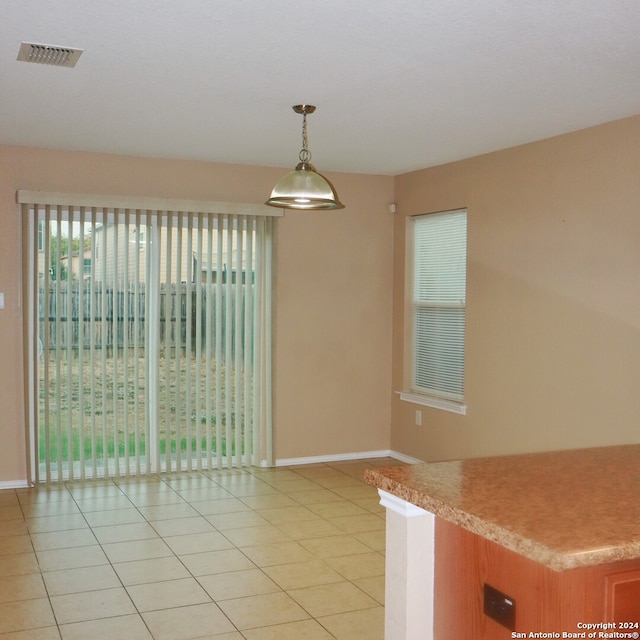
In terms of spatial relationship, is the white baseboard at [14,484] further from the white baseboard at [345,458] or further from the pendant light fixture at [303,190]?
the pendant light fixture at [303,190]

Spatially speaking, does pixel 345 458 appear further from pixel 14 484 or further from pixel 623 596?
pixel 623 596

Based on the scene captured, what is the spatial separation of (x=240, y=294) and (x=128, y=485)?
175cm

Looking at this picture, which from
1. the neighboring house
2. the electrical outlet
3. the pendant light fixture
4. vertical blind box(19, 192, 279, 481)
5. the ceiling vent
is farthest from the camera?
the neighboring house

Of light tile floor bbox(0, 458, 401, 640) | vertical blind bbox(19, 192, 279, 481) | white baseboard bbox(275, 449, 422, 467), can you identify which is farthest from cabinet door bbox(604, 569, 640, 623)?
A: white baseboard bbox(275, 449, 422, 467)

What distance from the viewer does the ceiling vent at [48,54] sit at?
3379 millimetres

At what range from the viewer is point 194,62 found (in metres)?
3.57

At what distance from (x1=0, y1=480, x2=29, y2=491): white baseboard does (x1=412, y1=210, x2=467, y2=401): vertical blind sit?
3.25 meters

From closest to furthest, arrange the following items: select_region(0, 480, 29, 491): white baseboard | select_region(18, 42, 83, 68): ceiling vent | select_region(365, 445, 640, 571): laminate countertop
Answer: select_region(365, 445, 640, 571): laminate countertop
select_region(18, 42, 83, 68): ceiling vent
select_region(0, 480, 29, 491): white baseboard

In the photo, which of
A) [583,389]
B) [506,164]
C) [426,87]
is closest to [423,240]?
[506,164]

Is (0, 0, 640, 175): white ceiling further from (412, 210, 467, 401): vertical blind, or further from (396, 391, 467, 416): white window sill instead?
(396, 391, 467, 416): white window sill

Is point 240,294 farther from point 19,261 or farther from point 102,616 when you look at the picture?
point 102,616

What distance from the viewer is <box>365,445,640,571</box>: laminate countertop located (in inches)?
63.4

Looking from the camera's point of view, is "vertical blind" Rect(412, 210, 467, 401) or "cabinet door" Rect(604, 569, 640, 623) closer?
"cabinet door" Rect(604, 569, 640, 623)

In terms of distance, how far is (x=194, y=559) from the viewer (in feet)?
14.1
